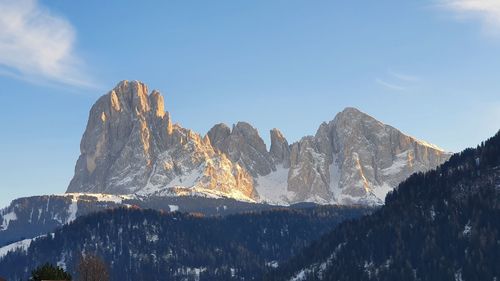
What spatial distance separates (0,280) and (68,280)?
1946cm

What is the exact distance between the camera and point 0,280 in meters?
188

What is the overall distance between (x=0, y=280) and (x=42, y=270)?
18.1 metres

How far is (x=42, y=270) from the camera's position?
17575 centimetres

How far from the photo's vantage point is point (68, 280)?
7052 inches

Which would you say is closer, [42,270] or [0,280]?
[42,270]

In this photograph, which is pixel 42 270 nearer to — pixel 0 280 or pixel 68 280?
pixel 68 280

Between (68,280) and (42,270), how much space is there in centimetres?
638

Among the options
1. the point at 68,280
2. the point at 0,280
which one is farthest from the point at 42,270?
the point at 0,280
